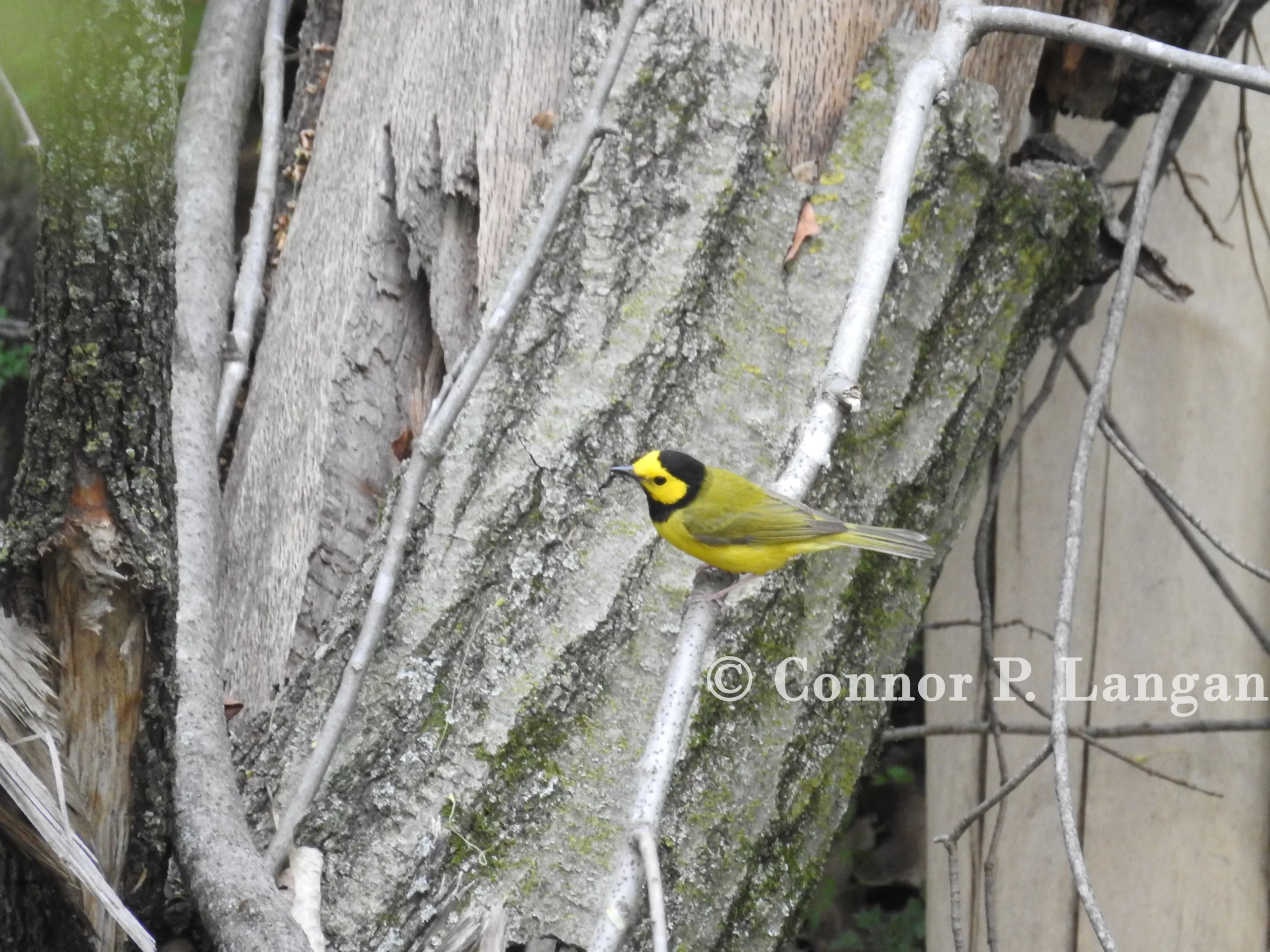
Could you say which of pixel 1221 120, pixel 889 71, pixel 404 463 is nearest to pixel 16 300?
pixel 404 463

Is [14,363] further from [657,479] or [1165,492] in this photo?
[1165,492]

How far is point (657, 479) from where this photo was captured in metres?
2.41

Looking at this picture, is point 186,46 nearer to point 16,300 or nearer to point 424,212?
point 16,300

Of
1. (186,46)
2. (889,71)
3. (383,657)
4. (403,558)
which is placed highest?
(186,46)

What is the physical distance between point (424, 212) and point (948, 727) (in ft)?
6.69

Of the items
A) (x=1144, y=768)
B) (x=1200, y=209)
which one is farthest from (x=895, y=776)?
(x=1200, y=209)

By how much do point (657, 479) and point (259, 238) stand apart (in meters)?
1.74

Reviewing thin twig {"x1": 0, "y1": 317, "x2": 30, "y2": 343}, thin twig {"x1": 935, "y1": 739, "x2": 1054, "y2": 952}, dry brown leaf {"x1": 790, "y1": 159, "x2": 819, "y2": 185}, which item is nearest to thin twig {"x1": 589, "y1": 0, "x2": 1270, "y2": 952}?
thin twig {"x1": 935, "y1": 739, "x2": 1054, "y2": 952}

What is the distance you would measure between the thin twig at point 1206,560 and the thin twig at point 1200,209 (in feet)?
1.96

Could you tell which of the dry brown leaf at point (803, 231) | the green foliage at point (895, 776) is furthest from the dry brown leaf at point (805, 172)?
the green foliage at point (895, 776)

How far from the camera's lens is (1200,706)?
3.41 metres

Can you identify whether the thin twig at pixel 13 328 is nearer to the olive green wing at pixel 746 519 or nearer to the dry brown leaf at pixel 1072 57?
the olive green wing at pixel 746 519

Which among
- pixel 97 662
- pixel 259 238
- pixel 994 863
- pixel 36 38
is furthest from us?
pixel 259 238

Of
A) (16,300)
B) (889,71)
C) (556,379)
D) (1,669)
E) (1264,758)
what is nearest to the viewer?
(1,669)
